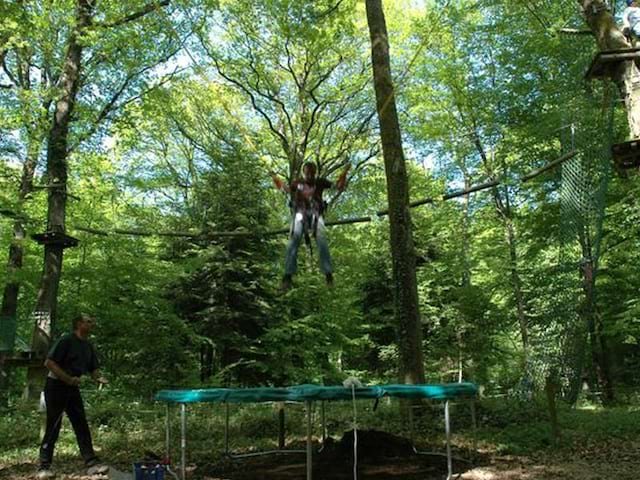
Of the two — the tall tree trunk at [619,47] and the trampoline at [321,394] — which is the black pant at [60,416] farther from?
the tall tree trunk at [619,47]

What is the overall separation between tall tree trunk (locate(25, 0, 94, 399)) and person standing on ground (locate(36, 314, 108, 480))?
11.7ft

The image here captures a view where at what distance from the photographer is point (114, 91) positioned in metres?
11.2

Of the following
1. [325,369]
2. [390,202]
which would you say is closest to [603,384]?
[325,369]

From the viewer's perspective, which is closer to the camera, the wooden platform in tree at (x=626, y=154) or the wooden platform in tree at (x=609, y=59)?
the wooden platform in tree at (x=626, y=154)

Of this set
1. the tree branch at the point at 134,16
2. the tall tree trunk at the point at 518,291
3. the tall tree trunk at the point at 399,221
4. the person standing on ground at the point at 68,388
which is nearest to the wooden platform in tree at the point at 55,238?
the person standing on ground at the point at 68,388

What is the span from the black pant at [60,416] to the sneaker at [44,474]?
0.03 meters

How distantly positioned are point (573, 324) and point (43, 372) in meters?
7.79

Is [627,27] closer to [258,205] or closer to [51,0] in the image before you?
[258,205]

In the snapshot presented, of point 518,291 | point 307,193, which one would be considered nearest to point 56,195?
point 307,193

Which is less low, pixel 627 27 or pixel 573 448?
pixel 627 27

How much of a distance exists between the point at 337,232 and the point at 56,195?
29.6ft

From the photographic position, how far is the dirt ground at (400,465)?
199 inches

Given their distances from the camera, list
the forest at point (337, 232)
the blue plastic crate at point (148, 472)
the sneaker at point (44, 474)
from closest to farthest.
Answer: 1. the blue plastic crate at point (148, 472)
2. the sneaker at point (44, 474)
3. the forest at point (337, 232)

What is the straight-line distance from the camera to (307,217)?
17.6ft
